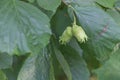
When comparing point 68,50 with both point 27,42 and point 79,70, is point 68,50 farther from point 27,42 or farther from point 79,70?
point 27,42

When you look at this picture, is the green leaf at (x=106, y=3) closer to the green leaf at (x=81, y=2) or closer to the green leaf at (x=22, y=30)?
the green leaf at (x=81, y=2)

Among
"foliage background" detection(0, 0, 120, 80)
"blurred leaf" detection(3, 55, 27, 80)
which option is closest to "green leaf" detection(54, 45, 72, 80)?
"foliage background" detection(0, 0, 120, 80)

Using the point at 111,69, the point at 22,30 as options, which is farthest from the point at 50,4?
the point at 111,69

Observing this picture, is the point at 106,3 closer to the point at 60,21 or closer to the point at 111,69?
the point at 60,21

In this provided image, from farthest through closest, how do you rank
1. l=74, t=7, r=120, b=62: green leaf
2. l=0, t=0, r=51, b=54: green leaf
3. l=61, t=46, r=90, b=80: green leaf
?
1. l=61, t=46, r=90, b=80: green leaf
2. l=74, t=7, r=120, b=62: green leaf
3. l=0, t=0, r=51, b=54: green leaf

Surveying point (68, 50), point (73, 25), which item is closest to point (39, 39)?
point (73, 25)

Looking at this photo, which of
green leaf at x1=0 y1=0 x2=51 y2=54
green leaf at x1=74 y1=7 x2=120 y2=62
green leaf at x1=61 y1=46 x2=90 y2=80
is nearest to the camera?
green leaf at x1=0 y1=0 x2=51 y2=54

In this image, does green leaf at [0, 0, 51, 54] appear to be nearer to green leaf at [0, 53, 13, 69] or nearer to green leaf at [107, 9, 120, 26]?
green leaf at [0, 53, 13, 69]

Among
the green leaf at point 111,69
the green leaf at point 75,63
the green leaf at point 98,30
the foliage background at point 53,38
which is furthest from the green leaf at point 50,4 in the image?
the green leaf at point 111,69
